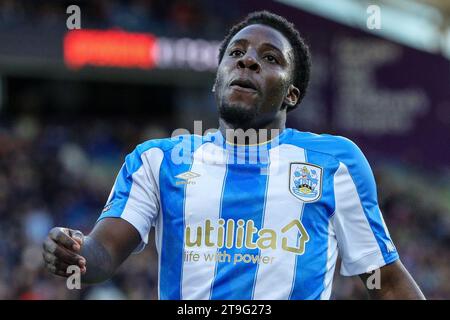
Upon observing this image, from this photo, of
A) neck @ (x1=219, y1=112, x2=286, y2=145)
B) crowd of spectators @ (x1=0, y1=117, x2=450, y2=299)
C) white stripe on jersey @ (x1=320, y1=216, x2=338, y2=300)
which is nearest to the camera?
white stripe on jersey @ (x1=320, y1=216, x2=338, y2=300)

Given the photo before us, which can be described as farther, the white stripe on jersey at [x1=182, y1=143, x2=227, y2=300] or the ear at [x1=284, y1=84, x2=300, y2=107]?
the ear at [x1=284, y1=84, x2=300, y2=107]

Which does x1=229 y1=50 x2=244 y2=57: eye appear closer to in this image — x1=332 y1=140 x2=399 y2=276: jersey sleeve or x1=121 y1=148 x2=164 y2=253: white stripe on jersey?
x1=121 y1=148 x2=164 y2=253: white stripe on jersey

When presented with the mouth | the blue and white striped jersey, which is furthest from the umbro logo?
the mouth

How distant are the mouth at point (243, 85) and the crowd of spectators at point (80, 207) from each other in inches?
289

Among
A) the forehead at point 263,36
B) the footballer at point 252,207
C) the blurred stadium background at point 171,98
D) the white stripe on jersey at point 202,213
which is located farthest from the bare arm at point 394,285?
the blurred stadium background at point 171,98

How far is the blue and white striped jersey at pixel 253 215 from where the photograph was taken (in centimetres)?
336

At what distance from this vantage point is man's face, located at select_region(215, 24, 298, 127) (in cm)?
354

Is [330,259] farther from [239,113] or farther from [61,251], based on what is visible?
[61,251]

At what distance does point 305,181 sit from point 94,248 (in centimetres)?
90

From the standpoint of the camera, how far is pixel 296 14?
1750 centimetres

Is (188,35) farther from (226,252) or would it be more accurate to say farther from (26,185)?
(226,252)

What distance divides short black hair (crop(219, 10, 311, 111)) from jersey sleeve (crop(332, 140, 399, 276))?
54cm

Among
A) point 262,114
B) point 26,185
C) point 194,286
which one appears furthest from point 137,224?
point 26,185
